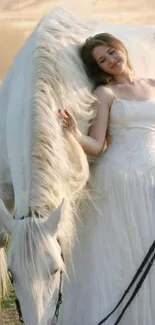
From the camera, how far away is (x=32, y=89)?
3.20m

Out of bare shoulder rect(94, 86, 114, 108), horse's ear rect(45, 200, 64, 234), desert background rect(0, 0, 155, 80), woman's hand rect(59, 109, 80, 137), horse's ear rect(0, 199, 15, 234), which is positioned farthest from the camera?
desert background rect(0, 0, 155, 80)

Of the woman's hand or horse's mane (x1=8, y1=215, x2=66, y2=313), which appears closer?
horse's mane (x1=8, y1=215, x2=66, y2=313)

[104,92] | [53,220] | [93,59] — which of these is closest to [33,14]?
[93,59]

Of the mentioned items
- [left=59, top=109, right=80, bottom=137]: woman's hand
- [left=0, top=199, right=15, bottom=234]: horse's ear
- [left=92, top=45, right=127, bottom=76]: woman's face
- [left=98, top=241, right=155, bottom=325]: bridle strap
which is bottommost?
[left=98, top=241, right=155, bottom=325]: bridle strap

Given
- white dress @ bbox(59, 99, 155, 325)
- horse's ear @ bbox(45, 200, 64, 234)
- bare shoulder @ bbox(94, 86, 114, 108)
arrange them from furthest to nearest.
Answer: bare shoulder @ bbox(94, 86, 114, 108), white dress @ bbox(59, 99, 155, 325), horse's ear @ bbox(45, 200, 64, 234)

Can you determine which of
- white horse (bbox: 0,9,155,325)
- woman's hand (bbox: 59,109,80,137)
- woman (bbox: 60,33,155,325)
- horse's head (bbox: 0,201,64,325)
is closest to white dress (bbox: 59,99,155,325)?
woman (bbox: 60,33,155,325)

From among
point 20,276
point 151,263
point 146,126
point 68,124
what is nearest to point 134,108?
point 146,126

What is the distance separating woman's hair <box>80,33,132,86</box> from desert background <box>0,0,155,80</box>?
18.0 ft

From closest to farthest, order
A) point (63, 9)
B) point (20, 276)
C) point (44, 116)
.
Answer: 1. point (20, 276)
2. point (44, 116)
3. point (63, 9)

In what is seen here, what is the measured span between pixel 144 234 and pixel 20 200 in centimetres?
62

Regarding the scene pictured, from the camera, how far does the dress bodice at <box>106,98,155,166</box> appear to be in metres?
3.33

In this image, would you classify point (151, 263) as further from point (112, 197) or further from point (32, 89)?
point (32, 89)

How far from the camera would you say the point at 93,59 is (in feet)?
11.3

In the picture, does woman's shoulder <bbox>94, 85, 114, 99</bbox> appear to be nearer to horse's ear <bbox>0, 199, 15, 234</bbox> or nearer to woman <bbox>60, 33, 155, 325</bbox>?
woman <bbox>60, 33, 155, 325</bbox>
